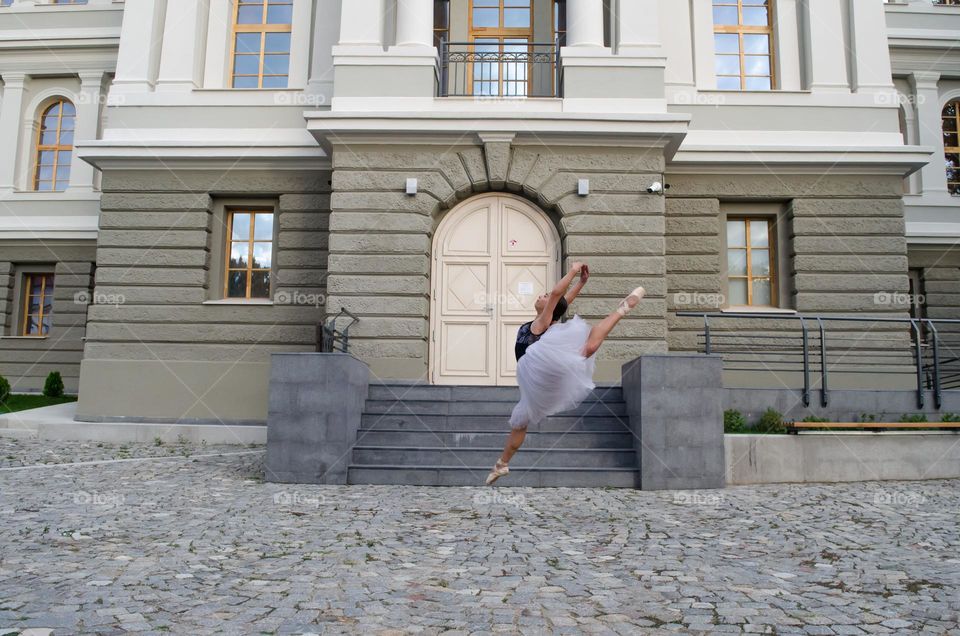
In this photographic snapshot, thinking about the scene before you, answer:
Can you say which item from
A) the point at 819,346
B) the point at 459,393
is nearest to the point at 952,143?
the point at 819,346

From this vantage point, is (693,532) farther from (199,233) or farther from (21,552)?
(199,233)

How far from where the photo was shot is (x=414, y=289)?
13.9 metres

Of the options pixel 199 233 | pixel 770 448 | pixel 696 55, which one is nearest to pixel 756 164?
pixel 696 55

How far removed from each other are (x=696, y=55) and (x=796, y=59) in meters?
2.07

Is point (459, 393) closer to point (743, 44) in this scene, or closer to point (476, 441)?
point (476, 441)

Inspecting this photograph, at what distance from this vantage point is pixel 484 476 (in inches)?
401

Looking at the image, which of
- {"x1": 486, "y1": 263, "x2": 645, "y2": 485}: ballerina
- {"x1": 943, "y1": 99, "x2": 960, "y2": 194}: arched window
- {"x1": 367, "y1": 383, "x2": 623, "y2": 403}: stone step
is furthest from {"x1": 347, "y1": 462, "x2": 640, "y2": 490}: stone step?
{"x1": 943, "y1": 99, "x2": 960, "y2": 194}: arched window

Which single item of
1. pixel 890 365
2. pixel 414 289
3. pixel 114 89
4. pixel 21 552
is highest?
pixel 114 89

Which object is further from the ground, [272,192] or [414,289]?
[272,192]

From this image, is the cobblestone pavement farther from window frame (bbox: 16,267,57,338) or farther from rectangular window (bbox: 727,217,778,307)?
window frame (bbox: 16,267,57,338)

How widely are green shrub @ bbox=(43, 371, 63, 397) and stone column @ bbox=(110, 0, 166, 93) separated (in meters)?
8.75

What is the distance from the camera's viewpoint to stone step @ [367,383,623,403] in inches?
467

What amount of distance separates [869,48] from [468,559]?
14.7 meters

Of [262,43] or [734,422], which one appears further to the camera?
[262,43]
